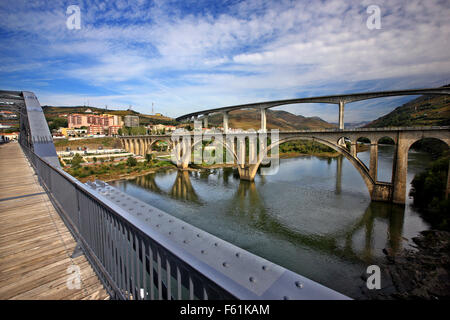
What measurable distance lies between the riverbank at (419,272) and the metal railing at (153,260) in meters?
6.65

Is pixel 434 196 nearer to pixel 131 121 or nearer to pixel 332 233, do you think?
pixel 332 233

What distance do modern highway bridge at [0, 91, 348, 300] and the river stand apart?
19.8 feet

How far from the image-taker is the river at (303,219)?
910 centimetres

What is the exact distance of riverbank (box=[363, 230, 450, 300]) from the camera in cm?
717

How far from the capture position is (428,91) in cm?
1419

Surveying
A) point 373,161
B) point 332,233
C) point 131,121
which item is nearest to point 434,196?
point 373,161

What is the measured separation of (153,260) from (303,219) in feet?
38.9

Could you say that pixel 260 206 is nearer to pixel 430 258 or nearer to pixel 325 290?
pixel 430 258

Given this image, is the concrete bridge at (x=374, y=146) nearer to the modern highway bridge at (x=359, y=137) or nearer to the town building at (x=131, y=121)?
the modern highway bridge at (x=359, y=137)

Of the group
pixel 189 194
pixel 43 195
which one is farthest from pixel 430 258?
→ pixel 189 194

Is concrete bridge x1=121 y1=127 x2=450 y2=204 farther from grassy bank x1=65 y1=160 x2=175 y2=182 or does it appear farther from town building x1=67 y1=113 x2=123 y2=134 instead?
town building x1=67 y1=113 x2=123 y2=134

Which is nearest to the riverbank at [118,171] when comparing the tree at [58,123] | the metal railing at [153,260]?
the metal railing at [153,260]

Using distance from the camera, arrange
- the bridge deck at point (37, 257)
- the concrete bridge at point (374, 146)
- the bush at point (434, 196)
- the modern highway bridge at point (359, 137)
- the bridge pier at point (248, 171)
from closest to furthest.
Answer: the bridge deck at point (37, 257) → the bush at point (434, 196) → the concrete bridge at point (374, 146) → the modern highway bridge at point (359, 137) → the bridge pier at point (248, 171)
